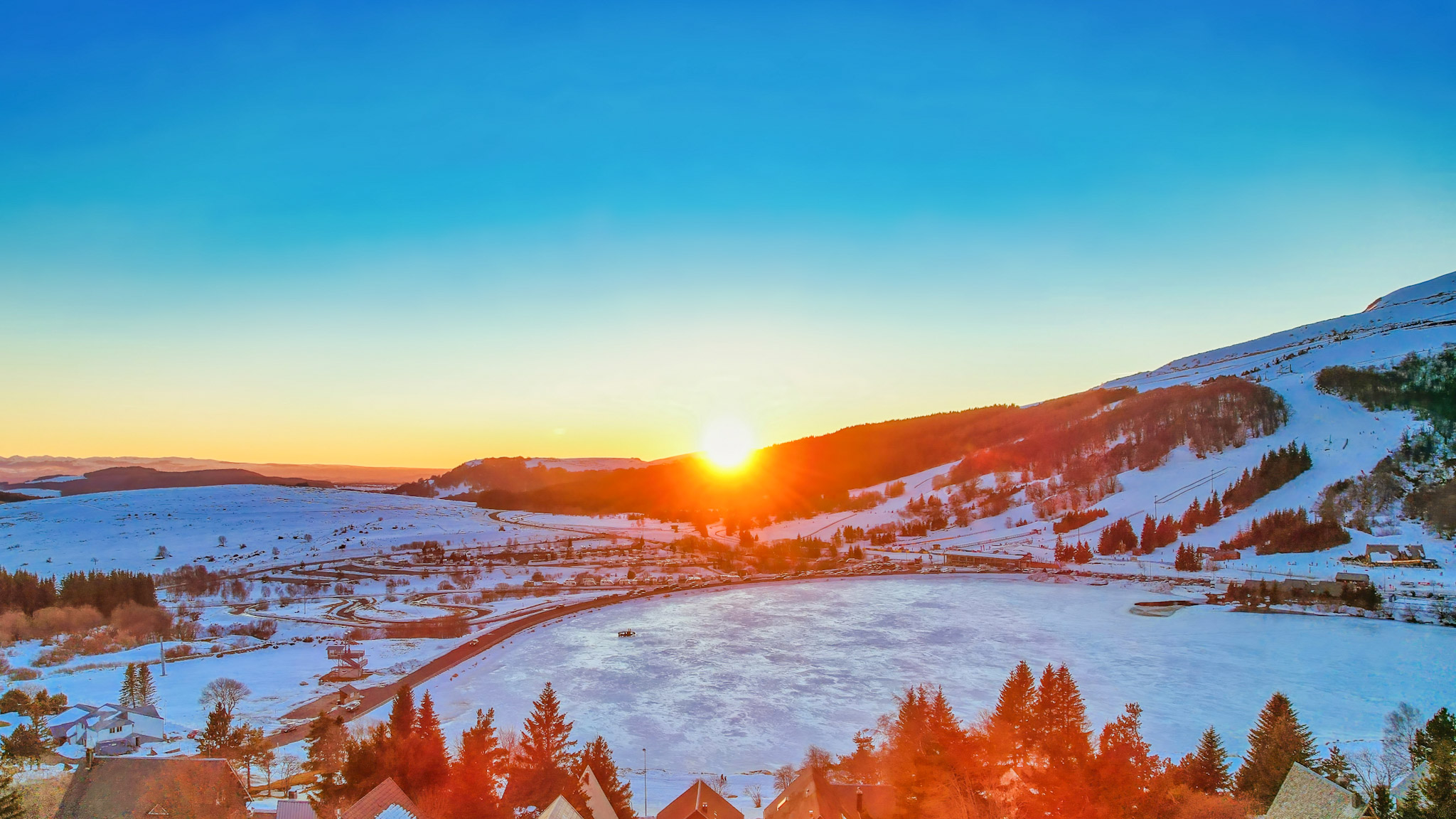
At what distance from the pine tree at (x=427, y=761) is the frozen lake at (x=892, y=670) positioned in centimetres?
819

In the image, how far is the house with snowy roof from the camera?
1057 inches

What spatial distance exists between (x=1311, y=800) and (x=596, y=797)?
16.6 m

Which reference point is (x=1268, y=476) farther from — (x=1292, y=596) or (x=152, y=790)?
(x=152, y=790)

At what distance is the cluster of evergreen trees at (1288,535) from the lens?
6981cm

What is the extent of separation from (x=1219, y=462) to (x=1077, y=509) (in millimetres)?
18322

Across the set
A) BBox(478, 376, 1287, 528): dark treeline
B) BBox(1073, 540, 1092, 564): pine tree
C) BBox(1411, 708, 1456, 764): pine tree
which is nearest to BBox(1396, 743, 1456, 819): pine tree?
BBox(1411, 708, 1456, 764): pine tree

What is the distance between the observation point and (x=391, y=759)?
19969 millimetres

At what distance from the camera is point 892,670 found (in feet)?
136

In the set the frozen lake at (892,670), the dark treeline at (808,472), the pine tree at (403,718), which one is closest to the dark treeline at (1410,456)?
the frozen lake at (892,670)

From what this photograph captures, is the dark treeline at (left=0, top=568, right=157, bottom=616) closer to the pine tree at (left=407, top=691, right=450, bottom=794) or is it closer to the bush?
the bush

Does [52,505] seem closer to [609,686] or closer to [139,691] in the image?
[139,691]

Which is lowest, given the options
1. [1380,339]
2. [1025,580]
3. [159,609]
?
[1025,580]

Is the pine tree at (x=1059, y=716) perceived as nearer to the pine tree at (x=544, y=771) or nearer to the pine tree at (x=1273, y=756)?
the pine tree at (x=1273, y=756)

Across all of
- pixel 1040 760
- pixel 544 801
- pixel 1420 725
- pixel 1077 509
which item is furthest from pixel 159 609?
pixel 1077 509
